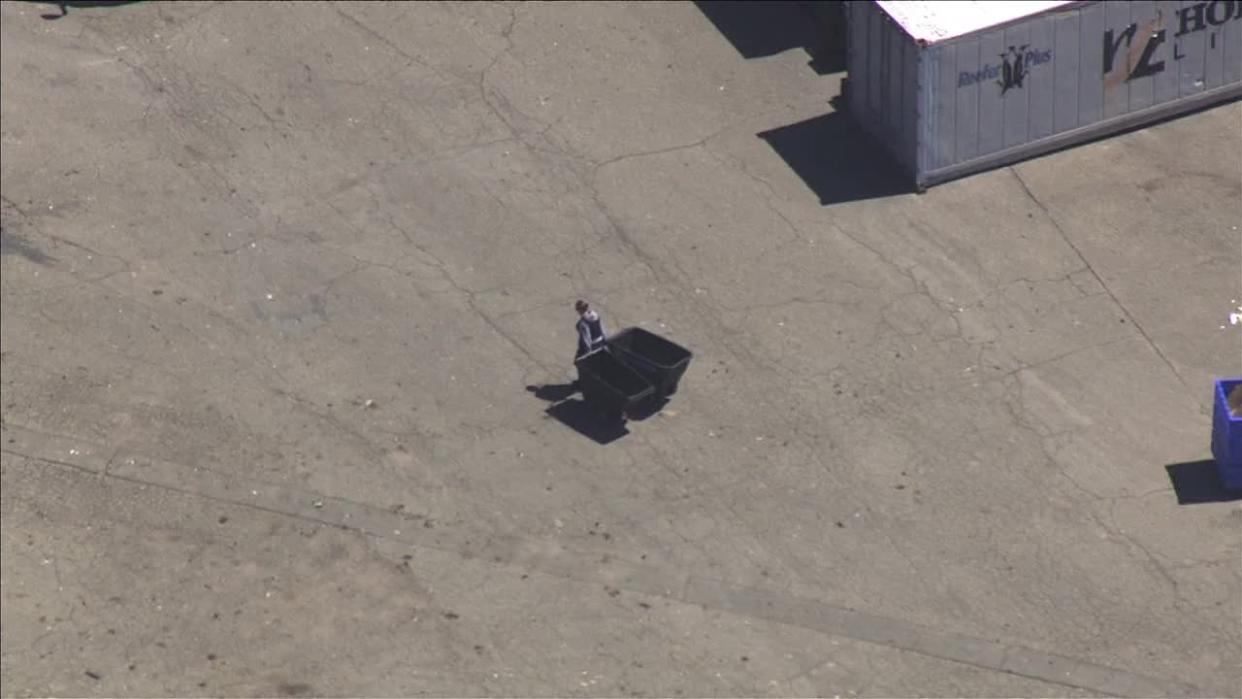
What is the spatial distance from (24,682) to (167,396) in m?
4.32

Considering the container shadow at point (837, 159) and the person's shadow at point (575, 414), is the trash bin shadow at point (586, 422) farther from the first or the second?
the container shadow at point (837, 159)

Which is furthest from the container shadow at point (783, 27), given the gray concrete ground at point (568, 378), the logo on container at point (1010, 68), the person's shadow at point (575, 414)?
the person's shadow at point (575, 414)

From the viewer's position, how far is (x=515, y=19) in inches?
1296

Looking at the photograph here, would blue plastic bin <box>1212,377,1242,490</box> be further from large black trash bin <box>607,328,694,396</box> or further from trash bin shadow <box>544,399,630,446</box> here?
trash bin shadow <box>544,399,630,446</box>

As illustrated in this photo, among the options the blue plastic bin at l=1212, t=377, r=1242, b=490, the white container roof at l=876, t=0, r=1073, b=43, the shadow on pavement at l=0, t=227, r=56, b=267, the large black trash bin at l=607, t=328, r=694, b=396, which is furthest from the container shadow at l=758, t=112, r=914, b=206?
the shadow on pavement at l=0, t=227, r=56, b=267

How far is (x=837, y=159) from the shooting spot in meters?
29.8

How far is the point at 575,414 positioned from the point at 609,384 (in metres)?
0.83

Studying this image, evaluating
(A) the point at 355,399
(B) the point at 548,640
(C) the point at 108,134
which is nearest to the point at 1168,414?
(B) the point at 548,640

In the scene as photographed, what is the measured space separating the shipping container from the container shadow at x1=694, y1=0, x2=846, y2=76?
65.4 inches

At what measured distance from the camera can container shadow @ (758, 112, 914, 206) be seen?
95.8 feet

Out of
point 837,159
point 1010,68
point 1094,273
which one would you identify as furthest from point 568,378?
point 1010,68

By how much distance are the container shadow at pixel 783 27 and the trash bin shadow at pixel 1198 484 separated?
9.21 m

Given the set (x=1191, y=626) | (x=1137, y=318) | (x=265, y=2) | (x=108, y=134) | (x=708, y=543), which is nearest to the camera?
(x=1191, y=626)

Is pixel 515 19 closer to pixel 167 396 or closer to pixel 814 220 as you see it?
pixel 814 220
